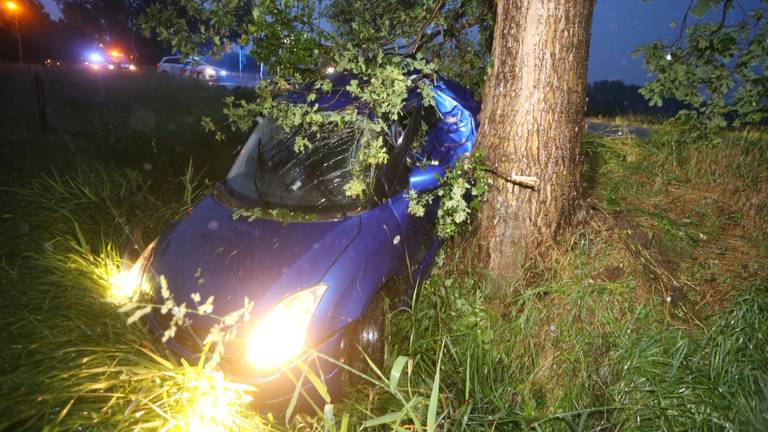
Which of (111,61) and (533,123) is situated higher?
(111,61)

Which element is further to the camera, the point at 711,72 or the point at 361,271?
the point at 711,72

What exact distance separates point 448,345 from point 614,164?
124 inches

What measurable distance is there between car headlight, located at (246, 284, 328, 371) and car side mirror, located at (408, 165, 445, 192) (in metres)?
1.21

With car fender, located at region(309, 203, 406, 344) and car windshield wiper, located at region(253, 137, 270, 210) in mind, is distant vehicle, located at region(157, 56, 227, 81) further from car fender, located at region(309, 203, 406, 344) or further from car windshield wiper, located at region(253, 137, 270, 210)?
car fender, located at region(309, 203, 406, 344)

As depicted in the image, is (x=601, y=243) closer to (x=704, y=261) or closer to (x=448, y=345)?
(x=704, y=261)

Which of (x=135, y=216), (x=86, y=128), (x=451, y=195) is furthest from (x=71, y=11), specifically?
(x=451, y=195)

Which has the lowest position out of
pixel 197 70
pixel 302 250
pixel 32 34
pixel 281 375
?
pixel 281 375

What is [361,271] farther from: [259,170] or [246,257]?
[259,170]

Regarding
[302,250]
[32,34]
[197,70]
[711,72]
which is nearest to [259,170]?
[302,250]

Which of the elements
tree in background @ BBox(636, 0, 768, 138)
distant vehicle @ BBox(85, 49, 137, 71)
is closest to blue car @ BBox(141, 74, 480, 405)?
tree in background @ BBox(636, 0, 768, 138)

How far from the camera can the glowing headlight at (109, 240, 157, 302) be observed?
8.69ft

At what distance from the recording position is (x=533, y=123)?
2.75 m

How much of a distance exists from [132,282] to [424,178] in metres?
2.16

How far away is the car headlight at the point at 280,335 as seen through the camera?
2166mm
